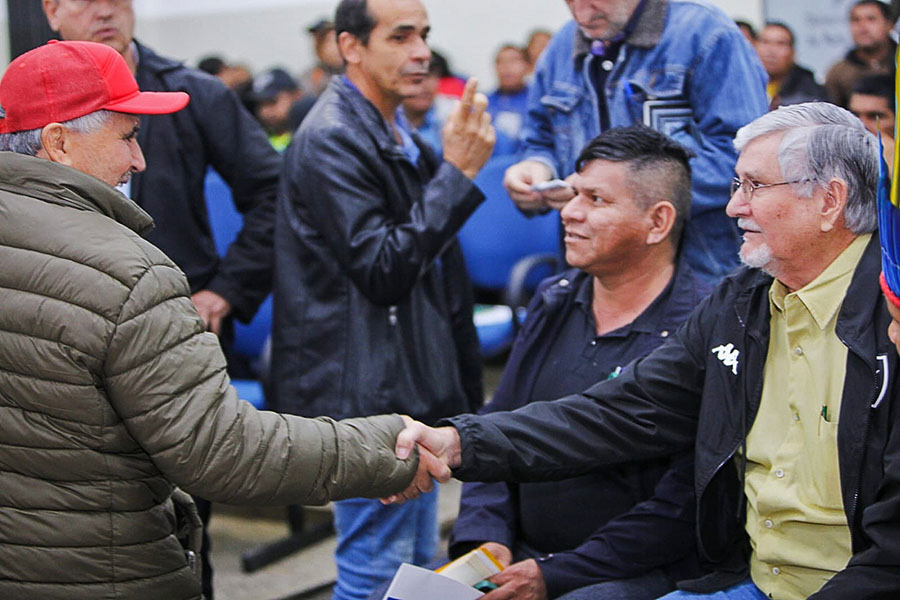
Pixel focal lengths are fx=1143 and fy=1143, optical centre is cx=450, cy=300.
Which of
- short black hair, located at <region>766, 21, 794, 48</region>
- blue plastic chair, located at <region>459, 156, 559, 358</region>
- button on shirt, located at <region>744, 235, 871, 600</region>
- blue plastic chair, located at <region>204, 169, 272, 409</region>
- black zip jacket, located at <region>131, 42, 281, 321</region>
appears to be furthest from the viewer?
short black hair, located at <region>766, 21, 794, 48</region>

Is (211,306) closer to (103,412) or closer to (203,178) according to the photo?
(203,178)

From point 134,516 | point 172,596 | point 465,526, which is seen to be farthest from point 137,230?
point 465,526

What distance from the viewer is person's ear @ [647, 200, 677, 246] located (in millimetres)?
2855

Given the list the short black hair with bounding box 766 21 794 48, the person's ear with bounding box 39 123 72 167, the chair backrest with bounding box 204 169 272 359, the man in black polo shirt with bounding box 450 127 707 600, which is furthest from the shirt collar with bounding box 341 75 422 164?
the short black hair with bounding box 766 21 794 48

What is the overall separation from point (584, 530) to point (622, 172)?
35.0 inches

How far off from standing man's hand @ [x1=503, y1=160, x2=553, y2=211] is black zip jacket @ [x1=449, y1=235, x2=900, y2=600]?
30.3 inches

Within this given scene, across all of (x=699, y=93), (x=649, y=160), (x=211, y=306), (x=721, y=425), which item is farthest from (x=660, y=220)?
(x=211, y=306)

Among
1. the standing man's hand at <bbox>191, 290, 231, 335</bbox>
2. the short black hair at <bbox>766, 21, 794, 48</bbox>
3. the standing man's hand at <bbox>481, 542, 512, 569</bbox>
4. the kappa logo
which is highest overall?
the kappa logo

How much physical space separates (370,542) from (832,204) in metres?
1.51

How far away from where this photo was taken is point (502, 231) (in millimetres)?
5684

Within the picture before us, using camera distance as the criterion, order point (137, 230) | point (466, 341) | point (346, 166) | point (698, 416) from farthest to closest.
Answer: point (466, 341) → point (346, 166) → point (698, 416) → point (137, 230)

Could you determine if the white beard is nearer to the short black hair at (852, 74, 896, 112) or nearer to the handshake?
the handshake

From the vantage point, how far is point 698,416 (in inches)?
98.7

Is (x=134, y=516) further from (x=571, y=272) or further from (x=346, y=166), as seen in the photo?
(x=571, y=272)
